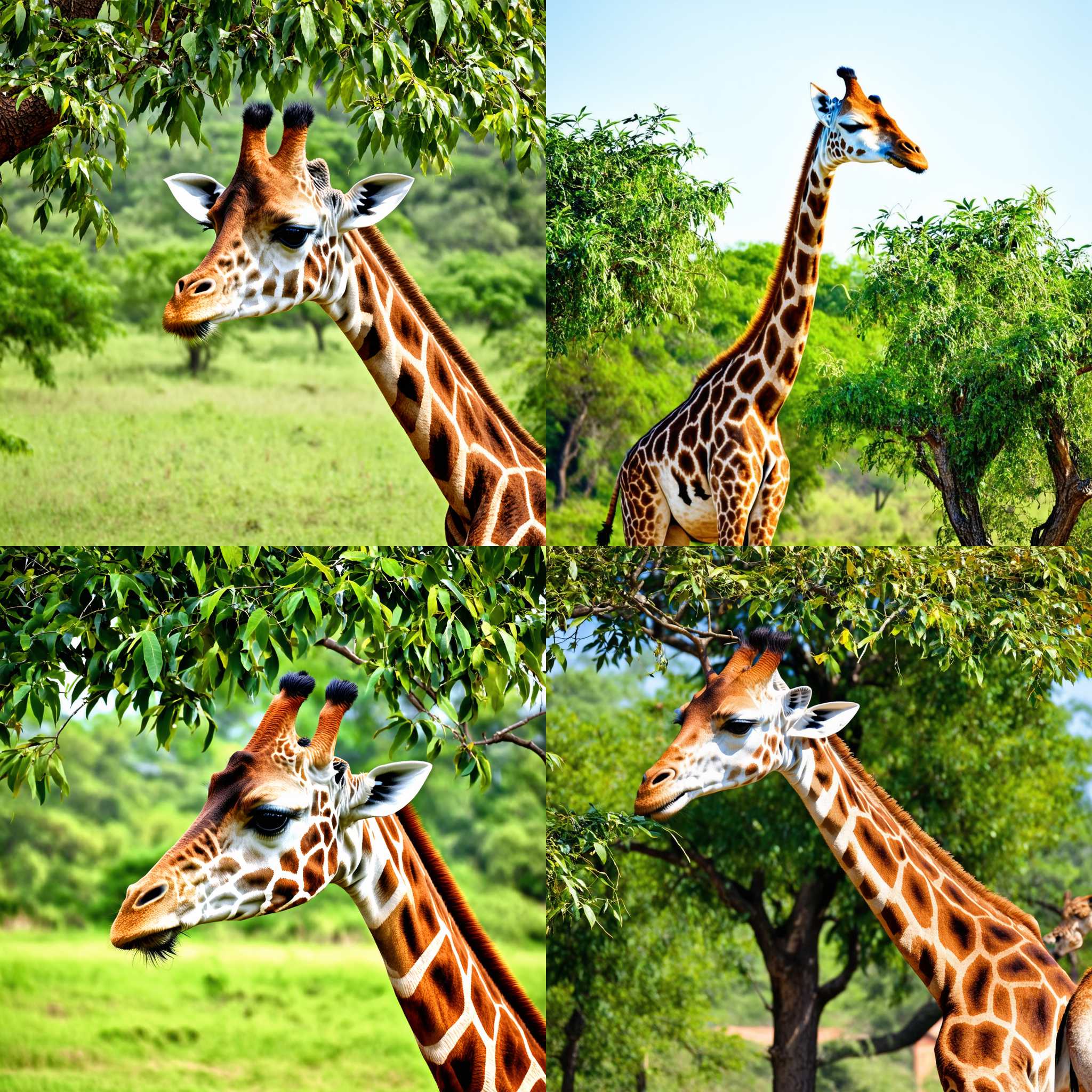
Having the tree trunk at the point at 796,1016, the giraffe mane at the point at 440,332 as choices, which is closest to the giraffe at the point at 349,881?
the giraffe mane at the point at 440,332

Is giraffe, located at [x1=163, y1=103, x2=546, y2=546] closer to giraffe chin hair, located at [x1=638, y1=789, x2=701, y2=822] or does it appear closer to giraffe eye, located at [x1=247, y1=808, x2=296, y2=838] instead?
giraffe chin hair, located at [x1=638, y1=789, x2=701, y2=822]

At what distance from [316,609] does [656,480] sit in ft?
4.96

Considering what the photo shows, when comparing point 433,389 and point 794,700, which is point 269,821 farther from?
point 794,700

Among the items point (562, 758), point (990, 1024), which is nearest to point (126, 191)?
point (562, 758)

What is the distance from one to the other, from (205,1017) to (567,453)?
4.17 m

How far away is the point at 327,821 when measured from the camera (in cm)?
357

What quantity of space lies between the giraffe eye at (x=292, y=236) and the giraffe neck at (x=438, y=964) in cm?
165

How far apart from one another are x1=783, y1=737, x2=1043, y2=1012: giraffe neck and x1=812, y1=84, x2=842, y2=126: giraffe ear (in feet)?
7.26

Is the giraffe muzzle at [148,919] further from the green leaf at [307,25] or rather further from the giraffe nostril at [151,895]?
the green leaf at [307,25]

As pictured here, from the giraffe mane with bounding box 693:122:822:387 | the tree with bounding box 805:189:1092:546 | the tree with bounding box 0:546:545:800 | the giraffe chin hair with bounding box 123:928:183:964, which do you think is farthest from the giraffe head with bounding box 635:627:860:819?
the giraffe chin hair with bounding box 123:928:183:964

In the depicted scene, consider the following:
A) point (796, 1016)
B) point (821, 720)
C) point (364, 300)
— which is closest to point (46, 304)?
point (364, 300)

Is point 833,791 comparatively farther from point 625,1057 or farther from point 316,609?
point 625,1057

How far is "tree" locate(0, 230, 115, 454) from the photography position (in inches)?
287

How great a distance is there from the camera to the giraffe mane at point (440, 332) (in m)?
4.11
